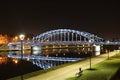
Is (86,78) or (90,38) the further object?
(90,38)

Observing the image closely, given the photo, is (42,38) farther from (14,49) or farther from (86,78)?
(86,78)

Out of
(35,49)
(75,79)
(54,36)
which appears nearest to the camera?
(75,79)

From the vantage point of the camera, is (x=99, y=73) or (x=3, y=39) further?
(x=3, y=39)

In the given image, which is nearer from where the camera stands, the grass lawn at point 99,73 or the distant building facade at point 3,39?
the grass lawn at point 99,73

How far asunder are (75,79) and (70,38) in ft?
364

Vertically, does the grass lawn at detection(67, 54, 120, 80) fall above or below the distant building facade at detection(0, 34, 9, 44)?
below

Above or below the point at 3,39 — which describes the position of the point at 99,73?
below

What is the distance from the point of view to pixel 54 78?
17.9m

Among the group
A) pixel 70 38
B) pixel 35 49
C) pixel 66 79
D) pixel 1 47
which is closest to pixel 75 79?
pixel 66 79

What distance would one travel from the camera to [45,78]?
18.1 meters

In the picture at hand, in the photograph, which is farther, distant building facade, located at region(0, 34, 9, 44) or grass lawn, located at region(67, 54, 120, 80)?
distant building facade, located at region(0, 34, 9, 44)

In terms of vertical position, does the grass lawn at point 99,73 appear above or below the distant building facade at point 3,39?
below

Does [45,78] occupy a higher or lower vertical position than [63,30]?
lower

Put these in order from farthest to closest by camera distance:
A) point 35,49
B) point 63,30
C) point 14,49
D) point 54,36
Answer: point 54,36, point 63,30, point 14,49, point 35,49
